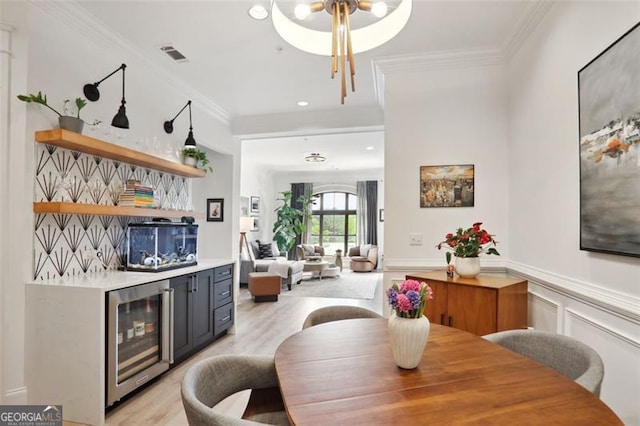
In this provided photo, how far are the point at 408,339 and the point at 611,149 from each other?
1.38m

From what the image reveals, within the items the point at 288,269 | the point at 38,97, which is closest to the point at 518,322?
the point at 38,97

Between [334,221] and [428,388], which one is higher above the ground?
[334,221]

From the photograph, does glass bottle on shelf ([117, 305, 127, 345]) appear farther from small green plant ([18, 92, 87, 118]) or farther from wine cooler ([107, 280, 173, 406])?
small green plant ([18, 92, 87, 118])

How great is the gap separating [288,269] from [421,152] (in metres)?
4.53

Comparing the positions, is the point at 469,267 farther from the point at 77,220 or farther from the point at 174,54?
the point at 174,54

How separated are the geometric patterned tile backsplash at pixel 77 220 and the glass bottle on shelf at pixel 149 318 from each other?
1.87 feet

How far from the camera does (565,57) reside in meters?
2.10

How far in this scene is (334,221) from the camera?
428 inches

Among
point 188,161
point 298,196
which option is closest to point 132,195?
point 188,161

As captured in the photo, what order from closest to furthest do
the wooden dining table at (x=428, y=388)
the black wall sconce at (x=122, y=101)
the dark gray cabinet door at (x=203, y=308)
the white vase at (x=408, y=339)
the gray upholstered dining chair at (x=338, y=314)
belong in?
the wooden dining table at (x=428, y=388) → the white vase at (x=408, y=339) → the gray upholstered dining chair at (x=338, y=314) → the black wall sconce at (x=122, y=101) → the dark gray cabinet door at (x=203, y=308)

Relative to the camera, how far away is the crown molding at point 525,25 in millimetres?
2310

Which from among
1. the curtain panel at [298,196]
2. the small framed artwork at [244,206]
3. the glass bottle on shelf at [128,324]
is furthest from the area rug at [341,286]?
the glass bottle on shelf at [128,324]

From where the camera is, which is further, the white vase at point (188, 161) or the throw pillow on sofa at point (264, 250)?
the throw pillow on sofa at point (264, 250)

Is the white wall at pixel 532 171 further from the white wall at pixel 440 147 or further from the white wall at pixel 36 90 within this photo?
the white wall at pixel 36 90
